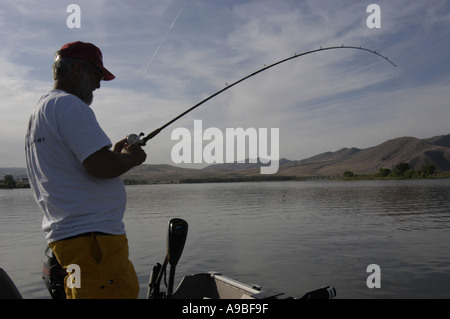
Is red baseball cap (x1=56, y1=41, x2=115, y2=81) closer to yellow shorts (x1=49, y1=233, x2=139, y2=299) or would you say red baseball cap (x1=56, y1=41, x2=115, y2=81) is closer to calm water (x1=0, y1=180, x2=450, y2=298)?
yellow shorts (x1=49, y1=233, x2=139, y2=299)

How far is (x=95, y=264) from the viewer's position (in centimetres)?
291

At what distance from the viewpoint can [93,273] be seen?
9.56 feet

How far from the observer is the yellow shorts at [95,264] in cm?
289

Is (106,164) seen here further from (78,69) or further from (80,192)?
(78,69)

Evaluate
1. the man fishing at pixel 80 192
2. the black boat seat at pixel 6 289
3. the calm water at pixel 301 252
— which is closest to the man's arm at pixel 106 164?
the man fishing at pixel 80 192

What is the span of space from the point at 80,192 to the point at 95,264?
0.53m

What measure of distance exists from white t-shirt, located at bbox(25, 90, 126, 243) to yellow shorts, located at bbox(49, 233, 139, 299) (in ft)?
0.24

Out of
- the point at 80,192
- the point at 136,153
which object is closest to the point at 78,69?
the point at 136,153

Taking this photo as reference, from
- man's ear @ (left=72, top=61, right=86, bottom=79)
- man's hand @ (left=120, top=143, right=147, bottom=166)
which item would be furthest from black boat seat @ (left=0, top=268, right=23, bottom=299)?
man's ear @ (left=72, top=61, right=86, bottom=79)

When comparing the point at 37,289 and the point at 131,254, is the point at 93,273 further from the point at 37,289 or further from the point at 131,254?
the point at 131,254

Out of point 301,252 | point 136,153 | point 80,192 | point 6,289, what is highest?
point 136,153
